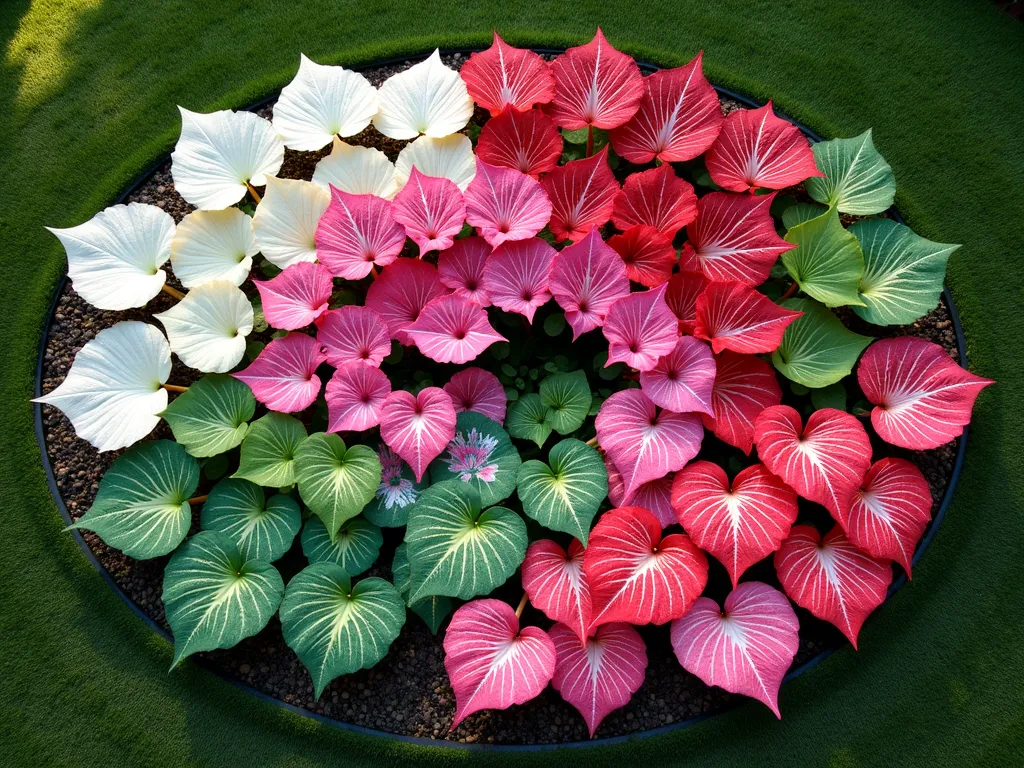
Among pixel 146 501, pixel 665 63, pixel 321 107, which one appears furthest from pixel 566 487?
pixel 665 63

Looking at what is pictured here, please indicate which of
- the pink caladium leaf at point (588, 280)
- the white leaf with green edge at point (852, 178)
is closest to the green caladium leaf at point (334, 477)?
the pink caladium leaf at point (588, 280)

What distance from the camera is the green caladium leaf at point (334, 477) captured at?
2.41m

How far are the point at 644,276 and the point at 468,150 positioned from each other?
0.93 metres

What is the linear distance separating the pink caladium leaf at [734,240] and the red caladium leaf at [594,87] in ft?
1.83

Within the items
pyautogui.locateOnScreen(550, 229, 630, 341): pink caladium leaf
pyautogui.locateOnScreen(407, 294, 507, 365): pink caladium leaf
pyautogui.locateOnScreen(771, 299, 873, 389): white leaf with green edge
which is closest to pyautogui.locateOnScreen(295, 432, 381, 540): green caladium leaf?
pyautogui.locateOnScreen(407, 294, 507, 365): pink caladium leaf

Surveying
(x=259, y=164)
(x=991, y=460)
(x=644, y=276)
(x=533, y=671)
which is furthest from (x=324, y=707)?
(x=991, y=460)

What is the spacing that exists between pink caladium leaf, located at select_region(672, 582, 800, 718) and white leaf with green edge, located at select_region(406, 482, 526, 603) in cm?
65

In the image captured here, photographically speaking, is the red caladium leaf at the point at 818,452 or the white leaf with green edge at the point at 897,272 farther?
the white leaf with green edge at the point at 897,272

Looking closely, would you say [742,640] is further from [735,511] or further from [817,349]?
[817,349]

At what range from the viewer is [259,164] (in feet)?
9.66

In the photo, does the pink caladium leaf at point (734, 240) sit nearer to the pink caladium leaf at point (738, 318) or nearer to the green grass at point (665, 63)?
the pink caladium leaf at point (738, 318)

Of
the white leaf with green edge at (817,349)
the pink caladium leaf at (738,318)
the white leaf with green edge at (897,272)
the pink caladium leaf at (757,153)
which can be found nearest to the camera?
the pink caladium leaf at (738,318)

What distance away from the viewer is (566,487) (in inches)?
96.0

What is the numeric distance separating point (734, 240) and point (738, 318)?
0.41 m
